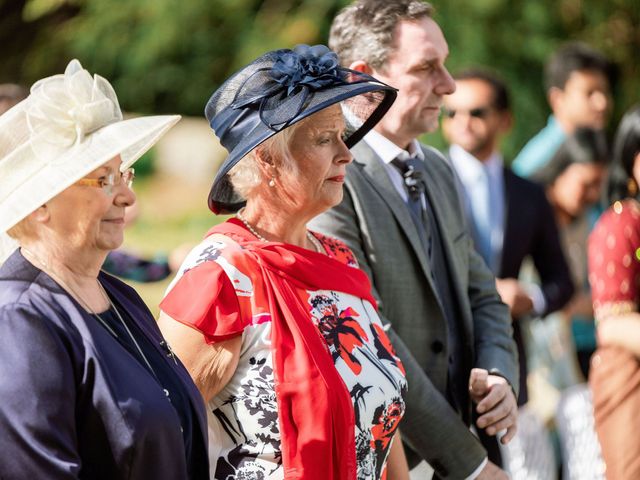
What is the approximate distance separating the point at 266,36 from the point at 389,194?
548 cm

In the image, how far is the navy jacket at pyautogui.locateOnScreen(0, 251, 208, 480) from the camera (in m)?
2.03

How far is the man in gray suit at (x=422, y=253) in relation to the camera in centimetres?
317

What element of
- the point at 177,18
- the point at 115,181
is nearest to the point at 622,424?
the point at 115,181

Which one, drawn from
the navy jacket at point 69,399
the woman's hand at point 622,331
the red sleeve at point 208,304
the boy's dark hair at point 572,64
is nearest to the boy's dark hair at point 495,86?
the boy's dark hair at point 572,64

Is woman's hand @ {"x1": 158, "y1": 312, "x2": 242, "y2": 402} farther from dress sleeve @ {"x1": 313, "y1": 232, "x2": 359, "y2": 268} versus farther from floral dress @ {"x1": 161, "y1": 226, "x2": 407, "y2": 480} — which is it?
dress sleeve @ {"x1": 313, "y1": 232, "x2": 359, "y2": 268}

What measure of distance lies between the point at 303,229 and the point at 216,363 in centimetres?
49

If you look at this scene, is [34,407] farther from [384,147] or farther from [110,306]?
[384,147]

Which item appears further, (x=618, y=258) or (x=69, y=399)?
(x=618, y=258)

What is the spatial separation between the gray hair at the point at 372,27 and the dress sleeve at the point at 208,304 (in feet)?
3.55

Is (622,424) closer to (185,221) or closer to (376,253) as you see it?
(376,253)

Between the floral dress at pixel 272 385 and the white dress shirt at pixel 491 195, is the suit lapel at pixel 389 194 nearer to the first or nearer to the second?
the floral dress at pixel 272 385

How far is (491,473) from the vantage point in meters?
3.23

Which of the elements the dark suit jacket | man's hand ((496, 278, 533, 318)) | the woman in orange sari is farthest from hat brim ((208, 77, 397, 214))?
the dark suit jacket

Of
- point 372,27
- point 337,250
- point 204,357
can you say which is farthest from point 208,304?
point 372,27
